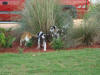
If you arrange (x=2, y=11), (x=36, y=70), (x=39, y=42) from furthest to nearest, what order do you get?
(x=2, y=11)
(x=39, y=42)
(x=36, y=70)

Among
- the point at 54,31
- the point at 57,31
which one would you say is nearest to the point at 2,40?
the point at 54,31

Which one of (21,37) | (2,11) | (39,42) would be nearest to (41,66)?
(39,42)

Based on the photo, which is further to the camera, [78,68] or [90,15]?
[90,15]

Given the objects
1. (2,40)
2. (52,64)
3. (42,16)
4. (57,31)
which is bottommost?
(52,64)

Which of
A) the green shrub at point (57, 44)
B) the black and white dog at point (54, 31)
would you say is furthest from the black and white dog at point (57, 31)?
the green shrub at point (57, 44)

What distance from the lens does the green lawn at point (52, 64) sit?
5512 mm

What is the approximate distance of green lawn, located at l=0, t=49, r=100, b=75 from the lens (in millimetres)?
5512

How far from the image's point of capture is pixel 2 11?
12078 millimetres

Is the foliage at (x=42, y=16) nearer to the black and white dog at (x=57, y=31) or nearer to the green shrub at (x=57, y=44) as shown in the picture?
the black and white dog at (x=57, y=31)

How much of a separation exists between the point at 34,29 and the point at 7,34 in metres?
1.15

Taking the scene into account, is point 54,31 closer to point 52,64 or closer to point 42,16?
point 42,16

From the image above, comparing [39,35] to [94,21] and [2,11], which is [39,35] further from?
[2,11]

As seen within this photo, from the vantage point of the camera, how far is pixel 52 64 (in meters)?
6.09

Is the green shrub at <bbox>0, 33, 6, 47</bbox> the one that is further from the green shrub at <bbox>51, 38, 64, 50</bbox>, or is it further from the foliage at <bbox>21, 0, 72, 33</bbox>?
the green shrub at <bbox>51, 38, 64, 50</bbox>
